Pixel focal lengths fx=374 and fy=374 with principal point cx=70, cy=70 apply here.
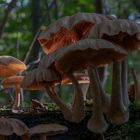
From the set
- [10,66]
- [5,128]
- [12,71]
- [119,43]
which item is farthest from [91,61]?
[12,71]

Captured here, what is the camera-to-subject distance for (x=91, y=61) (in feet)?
7.71

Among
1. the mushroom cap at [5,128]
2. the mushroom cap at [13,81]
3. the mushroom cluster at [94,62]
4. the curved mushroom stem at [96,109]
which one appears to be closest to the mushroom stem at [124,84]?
the mushroom cluster at [94,62]

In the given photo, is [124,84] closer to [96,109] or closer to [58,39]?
[96,109]

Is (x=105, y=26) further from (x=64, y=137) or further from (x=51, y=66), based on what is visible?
(x=64, y=137)

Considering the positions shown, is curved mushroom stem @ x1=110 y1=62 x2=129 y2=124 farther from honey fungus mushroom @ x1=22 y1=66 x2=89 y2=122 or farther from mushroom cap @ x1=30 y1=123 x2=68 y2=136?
mushroom cap @ x1=30 y1=123 x2=68 y2=136

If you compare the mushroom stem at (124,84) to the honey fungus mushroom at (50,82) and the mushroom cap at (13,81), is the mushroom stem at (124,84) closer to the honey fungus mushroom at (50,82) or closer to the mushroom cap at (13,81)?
the honey fungus mushroom at (50,82)

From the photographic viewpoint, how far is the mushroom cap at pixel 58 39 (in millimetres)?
2624

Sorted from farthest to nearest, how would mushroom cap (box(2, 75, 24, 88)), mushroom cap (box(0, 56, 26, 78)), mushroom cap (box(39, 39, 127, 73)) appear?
mushroom cap (box(2, 75, 24, 88))
mushroom cap (box(0, 56, 26, 78))
mushroom cap (box(39, 39, 127, 73))

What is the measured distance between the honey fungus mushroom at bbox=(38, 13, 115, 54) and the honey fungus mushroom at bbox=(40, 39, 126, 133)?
0.24 metres

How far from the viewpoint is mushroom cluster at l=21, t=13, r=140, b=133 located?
7.29 feet

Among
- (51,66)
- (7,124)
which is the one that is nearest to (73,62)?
(51,66)

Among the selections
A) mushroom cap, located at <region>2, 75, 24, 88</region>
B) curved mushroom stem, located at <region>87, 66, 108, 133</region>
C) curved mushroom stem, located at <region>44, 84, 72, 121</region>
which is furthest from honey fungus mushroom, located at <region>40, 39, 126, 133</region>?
mushroom cap, located at <region>2, 75, 24, 88</region>

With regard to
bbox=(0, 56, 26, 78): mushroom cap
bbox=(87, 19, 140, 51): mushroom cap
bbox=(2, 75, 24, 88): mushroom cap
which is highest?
bbox=(87, 19, 140, 51): mushroom cap

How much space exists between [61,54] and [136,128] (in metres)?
0.76
